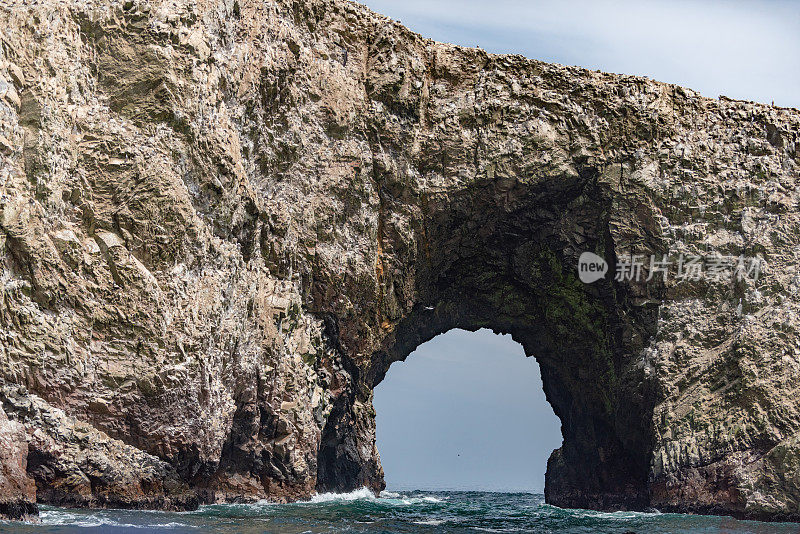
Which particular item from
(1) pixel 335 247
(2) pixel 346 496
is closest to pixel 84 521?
(1) pixel 335 247

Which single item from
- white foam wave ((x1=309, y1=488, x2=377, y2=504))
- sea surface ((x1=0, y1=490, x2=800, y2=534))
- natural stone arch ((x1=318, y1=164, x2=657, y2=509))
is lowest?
sea surface ((x1=0, y1=490, x2=800, y2=534))

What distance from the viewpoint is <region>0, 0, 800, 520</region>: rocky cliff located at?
18.6 meters

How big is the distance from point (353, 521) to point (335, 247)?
9446 mm

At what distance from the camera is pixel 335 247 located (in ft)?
87.8

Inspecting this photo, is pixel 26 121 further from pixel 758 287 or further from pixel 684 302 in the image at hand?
pixel 758 287

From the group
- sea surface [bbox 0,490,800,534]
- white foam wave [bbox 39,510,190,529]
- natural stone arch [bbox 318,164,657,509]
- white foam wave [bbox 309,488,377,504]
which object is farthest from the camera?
natural stone arch [bbox 318,164,657,509]

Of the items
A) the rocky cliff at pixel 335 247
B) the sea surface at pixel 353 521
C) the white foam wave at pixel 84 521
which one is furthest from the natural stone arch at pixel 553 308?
the white foam wave at pixel 84 521

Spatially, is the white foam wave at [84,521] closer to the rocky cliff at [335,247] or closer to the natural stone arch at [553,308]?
the rocky cliff at [335,247]

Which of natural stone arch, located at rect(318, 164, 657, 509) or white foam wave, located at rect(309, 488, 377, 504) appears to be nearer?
white foam wave, located at rect(309, 488, 377, 504)

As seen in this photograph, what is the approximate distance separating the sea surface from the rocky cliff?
3.43 feet

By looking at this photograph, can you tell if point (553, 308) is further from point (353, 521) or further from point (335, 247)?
point (353, 521)

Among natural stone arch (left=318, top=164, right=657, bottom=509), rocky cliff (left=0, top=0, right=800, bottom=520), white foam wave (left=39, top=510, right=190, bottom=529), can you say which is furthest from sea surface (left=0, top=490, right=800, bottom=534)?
natural stone arch (left=318, top=164, right=657, bottom=509)

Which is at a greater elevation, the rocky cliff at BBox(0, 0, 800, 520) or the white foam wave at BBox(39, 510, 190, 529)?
the rocky cliff at BBox(0, 0, 800, 520)

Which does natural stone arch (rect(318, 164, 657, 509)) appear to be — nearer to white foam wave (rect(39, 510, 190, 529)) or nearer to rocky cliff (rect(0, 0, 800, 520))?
rocky cliff (rect(0, 0, 800, 520))
